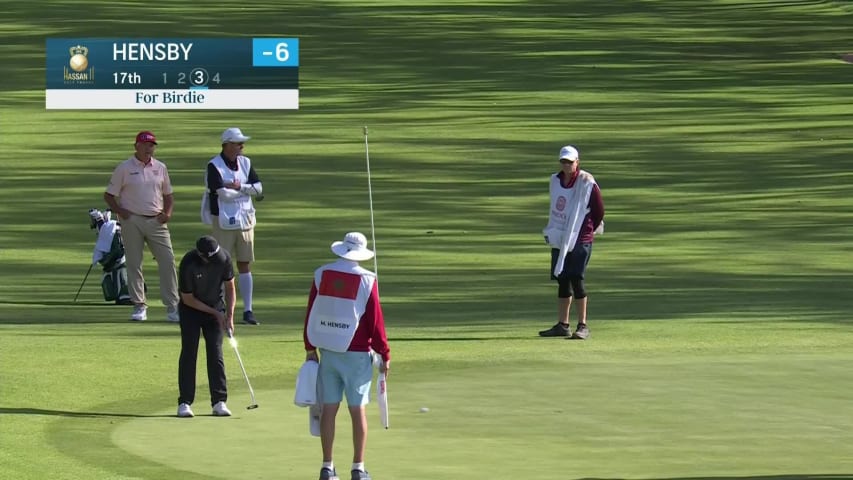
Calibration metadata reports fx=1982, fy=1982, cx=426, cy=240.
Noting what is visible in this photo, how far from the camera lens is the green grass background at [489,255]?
14234 mm

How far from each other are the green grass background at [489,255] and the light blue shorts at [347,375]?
1.85 feet

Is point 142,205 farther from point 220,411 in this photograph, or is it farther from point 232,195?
point 220,411

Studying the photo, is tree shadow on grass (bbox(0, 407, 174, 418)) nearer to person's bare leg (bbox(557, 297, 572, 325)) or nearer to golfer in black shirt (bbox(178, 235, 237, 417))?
golfer in black shirt (bbox(178, 235, 237, 417))

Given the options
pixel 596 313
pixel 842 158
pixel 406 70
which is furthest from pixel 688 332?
pixel 406 70

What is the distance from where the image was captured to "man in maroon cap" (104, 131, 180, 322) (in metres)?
20.0

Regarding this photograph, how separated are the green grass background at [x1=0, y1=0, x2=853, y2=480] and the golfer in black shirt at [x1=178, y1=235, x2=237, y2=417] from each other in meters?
0.30

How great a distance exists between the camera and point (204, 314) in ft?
50.4

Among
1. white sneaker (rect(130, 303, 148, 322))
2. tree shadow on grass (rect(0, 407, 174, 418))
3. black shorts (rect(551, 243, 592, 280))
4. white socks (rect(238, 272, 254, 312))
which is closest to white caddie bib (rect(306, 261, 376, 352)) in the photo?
tree shadow on grass (rect(0, 407, 174, 418))

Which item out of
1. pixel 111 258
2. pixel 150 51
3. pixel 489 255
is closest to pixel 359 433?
pixel 111 258

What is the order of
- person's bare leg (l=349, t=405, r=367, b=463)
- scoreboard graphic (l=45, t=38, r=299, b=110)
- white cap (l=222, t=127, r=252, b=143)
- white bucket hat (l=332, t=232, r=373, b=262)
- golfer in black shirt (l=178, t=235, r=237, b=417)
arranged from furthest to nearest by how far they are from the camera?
scoreboard graphic (l=45, t=38, r=299, b=110)
white cap (l=222, t=127, r=252, b=143)
golfer in black shirt (l=178, t=235, r=237, b=417)
white bucket hat (l=332, t=232, r=373, b=262)
person's bare leg (l=349, t=405, r=367, b=463)

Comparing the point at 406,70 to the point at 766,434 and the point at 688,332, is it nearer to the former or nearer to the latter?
the point at 688,332

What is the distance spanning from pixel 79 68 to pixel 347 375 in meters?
44.4

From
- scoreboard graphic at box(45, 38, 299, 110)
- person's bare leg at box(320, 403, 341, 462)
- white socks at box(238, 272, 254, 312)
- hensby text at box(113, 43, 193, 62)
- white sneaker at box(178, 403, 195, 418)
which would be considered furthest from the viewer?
hensby text at box(113, 43, 193, 62)

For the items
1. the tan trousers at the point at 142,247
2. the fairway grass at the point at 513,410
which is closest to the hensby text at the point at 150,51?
the tan trousers at the point at 142,247
